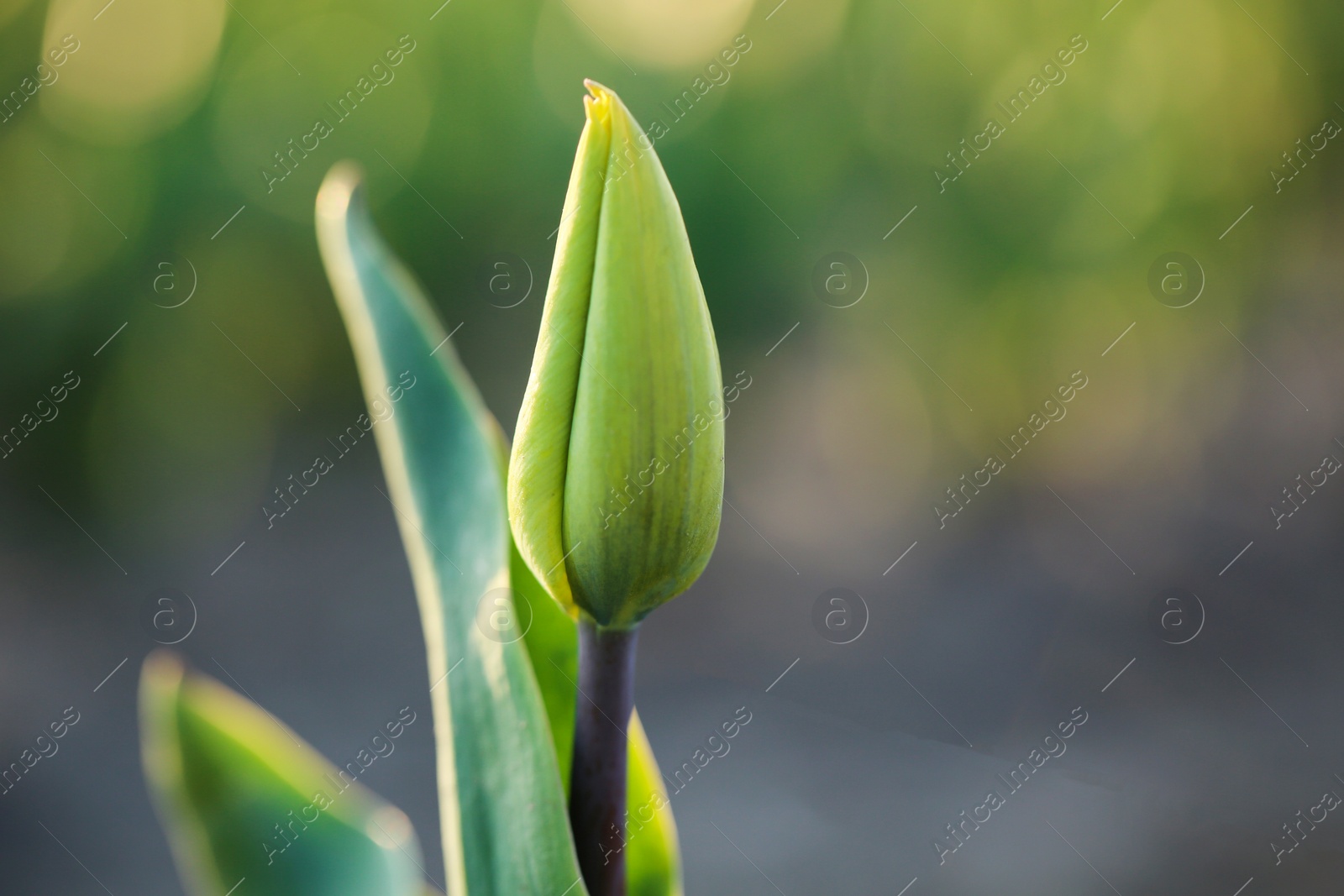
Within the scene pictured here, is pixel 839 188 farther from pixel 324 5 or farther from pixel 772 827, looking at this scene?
pixel 772 827

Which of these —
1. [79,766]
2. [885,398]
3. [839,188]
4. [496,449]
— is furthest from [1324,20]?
[79,766]

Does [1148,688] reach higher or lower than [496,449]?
lower

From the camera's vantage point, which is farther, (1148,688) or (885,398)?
(885,398)

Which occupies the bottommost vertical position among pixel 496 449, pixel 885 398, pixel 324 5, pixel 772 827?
pixel 772 827

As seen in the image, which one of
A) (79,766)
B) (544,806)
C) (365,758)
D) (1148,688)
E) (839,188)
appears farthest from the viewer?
(839,188)
